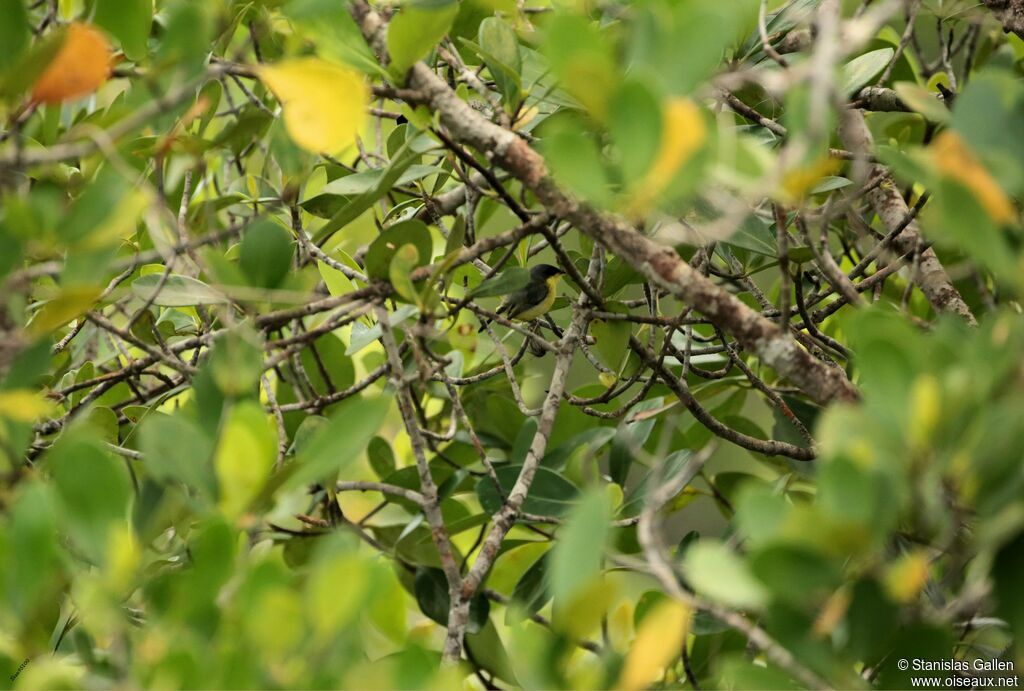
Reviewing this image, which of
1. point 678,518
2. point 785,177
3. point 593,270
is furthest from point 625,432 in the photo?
point 678,518

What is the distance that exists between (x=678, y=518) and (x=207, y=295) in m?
4.43

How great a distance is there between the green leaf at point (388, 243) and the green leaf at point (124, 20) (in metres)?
→ 0.28

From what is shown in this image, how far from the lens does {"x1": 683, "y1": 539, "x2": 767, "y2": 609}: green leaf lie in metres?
0.51

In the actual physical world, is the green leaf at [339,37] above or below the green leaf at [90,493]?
above

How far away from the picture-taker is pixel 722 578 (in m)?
0.52

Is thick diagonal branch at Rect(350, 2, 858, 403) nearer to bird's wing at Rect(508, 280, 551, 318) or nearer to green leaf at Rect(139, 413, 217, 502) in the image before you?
green leaf at Rect(139, 413, 217, 502)

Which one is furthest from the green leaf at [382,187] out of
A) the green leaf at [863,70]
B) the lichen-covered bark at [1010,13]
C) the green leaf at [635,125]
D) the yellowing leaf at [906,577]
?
the lichen-covered bark at [1010,13]

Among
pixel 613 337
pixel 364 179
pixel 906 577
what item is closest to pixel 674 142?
pixel 906 577

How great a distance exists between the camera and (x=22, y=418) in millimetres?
738

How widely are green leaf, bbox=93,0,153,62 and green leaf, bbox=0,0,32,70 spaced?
0.37ft

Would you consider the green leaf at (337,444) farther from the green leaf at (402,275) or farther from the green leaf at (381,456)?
the green leaf at (381,456)

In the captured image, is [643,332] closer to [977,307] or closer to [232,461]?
[977,307]

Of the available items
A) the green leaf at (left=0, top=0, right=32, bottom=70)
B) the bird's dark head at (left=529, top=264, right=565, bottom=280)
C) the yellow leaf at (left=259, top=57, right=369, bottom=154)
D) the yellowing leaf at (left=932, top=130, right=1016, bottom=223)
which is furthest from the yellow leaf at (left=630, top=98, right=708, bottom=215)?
the bird's dark head at (left=529, top=264, right=565, bottom=280)

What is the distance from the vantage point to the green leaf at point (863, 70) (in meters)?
1.07
